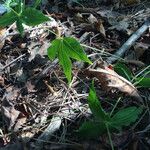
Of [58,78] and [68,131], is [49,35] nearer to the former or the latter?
[58,78]

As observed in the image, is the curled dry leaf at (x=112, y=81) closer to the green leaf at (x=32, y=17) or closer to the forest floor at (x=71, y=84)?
the forest floor at (x=71, y=84)

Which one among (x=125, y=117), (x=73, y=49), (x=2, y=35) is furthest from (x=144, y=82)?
(x=2, y=35)

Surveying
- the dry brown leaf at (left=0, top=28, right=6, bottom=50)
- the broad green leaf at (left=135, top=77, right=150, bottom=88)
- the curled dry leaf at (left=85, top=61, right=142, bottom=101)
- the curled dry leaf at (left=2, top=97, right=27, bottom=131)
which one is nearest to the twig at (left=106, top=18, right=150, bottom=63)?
the curled dry leaf at (left=85, top=61, right=142, bottom=101)

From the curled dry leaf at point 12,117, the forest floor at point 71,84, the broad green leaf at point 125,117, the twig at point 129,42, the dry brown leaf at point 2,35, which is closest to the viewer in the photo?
the broad green leaf at point 125,117

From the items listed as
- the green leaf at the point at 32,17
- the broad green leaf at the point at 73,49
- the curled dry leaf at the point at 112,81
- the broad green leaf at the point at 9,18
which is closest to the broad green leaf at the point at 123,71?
the curled dry leaf at the point at 112,81

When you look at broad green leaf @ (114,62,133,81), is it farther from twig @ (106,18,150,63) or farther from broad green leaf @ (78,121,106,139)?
broad green leaf @ (78,121,106,139)
